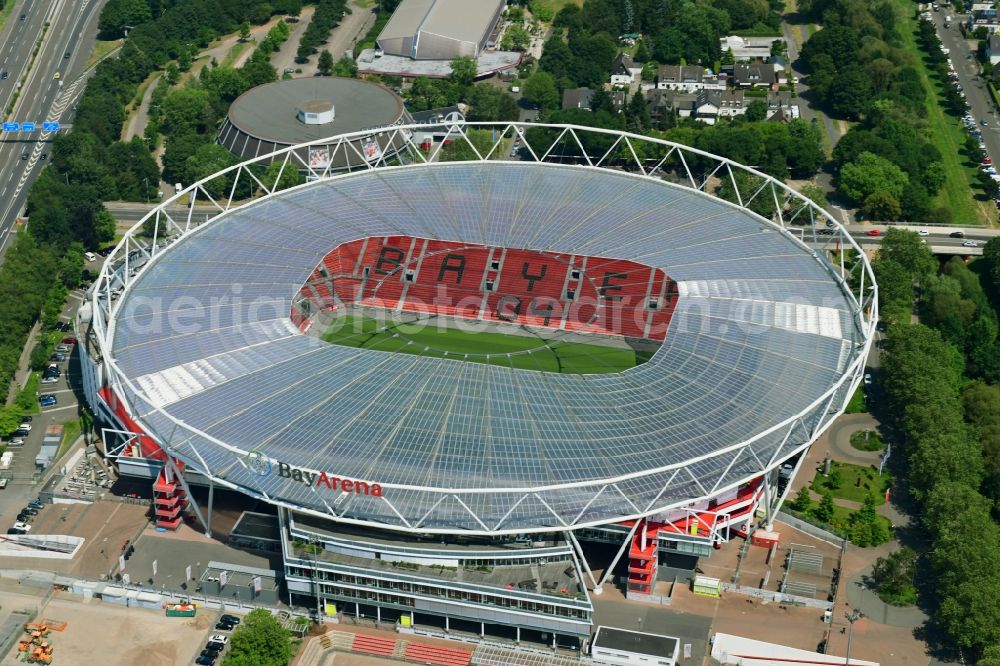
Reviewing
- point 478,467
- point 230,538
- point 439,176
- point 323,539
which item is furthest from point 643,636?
point 439,176

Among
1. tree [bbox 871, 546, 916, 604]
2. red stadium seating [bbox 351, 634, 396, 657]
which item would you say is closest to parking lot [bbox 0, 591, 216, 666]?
red stadium seating [bbox 351, 634, 396, 657]

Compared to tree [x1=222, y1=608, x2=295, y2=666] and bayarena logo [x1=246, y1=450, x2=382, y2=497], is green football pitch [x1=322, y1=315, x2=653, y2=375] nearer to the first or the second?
bayarena logo [x1=246, y1=450, x2=382, y2=497]

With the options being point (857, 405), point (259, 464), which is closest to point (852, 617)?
point (857, 405)

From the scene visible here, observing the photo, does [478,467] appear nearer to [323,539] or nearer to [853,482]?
[323,539]

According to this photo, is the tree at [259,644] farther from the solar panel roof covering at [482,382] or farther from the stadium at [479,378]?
the solar panel roof covering at [482,382]

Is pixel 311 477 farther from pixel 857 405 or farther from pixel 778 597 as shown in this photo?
pixel 857 405

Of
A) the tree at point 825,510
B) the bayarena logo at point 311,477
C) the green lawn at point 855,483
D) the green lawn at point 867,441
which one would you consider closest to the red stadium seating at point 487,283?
the green lawn at point 855,483
